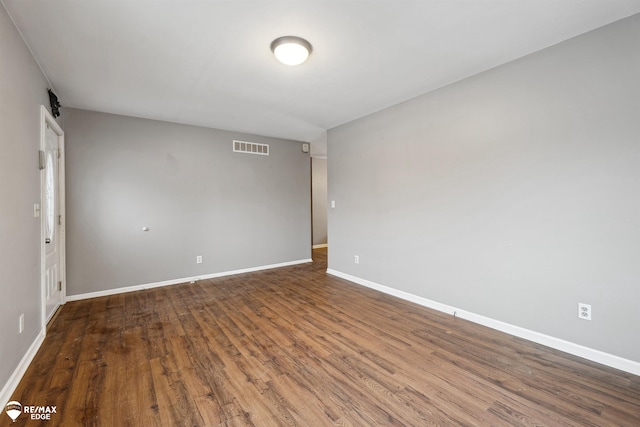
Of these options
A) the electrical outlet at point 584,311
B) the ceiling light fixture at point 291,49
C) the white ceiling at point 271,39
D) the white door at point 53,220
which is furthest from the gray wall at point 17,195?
the electrical outlet at point 584,311

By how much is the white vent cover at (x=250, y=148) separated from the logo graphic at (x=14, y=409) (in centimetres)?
405

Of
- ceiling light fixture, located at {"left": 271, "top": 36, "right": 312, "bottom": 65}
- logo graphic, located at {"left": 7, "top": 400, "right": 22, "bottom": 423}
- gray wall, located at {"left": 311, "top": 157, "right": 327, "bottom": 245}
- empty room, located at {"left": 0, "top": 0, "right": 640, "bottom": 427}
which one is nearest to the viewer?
logo graphic, located at {"left": 7, "top": 400, "right": 22, "bottom": 423}

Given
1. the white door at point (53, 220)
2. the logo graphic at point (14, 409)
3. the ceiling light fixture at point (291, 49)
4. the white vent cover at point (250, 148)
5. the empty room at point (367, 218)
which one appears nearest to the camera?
the logo graphic at point (14, 409)

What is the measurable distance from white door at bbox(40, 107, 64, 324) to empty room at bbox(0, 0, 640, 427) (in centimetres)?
5

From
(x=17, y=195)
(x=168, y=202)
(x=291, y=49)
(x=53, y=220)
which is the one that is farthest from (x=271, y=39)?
(x=53, y=220)

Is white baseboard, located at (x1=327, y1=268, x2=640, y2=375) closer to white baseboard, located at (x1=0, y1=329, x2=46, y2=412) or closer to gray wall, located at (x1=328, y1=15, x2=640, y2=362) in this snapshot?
gray wall, located at (x1=328, y1=15, x2=640, y2=362)

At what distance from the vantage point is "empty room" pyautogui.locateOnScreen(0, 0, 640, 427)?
182 centimetres

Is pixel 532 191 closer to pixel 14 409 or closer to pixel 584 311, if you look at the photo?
pixel 584 311

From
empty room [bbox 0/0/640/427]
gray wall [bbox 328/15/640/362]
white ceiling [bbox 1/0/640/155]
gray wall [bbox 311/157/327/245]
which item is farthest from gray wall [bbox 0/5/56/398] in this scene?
gray wall [bbox 311/157/327/245]

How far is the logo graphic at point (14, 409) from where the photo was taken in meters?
1.61

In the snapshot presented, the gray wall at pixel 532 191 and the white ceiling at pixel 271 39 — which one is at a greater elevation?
the white ceiling at pixel 271 39

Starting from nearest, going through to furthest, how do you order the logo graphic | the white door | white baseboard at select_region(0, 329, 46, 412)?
the logo graphic
white baseboard at select_region(0, 329, 46, 412)
the white door

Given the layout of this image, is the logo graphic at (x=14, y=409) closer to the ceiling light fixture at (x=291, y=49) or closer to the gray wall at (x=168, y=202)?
the gray wall at (x=168, y=202)

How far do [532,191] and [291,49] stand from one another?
2.47 m
